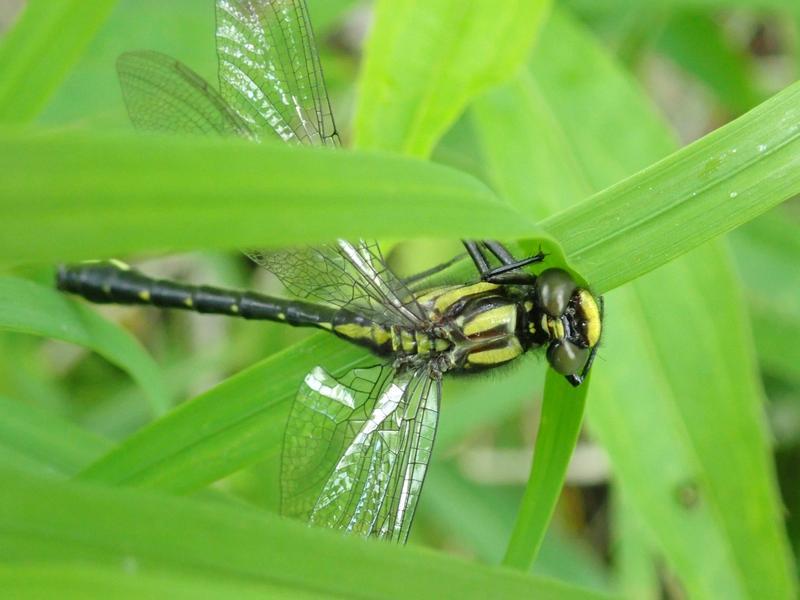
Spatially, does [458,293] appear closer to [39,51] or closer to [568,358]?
[568,358]

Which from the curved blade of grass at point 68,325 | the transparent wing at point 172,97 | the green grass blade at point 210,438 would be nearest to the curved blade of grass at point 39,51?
the transparent wing at point 172,97

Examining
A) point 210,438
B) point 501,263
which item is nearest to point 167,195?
point 210,438

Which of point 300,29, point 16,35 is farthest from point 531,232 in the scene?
point 16,35

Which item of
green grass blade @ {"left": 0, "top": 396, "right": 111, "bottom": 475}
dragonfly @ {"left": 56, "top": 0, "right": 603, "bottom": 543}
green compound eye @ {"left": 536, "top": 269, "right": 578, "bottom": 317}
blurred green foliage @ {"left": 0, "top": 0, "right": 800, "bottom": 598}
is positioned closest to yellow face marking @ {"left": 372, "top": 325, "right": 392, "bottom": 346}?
dragonfly @ {"left": 56, "top": 0, "right": 603, "bottom": 543}

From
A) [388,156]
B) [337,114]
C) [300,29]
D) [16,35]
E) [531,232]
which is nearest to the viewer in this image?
[388,156]

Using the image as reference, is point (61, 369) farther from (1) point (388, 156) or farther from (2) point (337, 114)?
(1) point (388, 156)

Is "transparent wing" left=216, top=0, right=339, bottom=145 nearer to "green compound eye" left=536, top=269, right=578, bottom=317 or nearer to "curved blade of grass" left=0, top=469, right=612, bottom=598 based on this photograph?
"green compound eye" left=536, top=269, right=578, bottom=317
